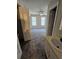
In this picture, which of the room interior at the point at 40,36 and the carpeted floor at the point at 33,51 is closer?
the room interior at the point at 40,36

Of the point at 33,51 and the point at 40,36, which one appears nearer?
the point at 33,51

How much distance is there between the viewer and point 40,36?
888 cm

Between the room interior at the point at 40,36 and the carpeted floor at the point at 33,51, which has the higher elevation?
the room interior at the point at 40,36

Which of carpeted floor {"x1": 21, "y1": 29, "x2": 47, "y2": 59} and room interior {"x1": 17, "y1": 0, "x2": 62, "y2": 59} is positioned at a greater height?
room interior {"x1": 17, "y1": 0, "x2": 62, "y2": 59}

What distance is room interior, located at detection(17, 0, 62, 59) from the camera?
2.88 meters

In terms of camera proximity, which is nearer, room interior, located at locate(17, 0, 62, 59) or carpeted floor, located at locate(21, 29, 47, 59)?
room interior, located at locate(17, 0, 62, 59)

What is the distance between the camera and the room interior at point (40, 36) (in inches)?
114

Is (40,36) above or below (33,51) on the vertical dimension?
above
